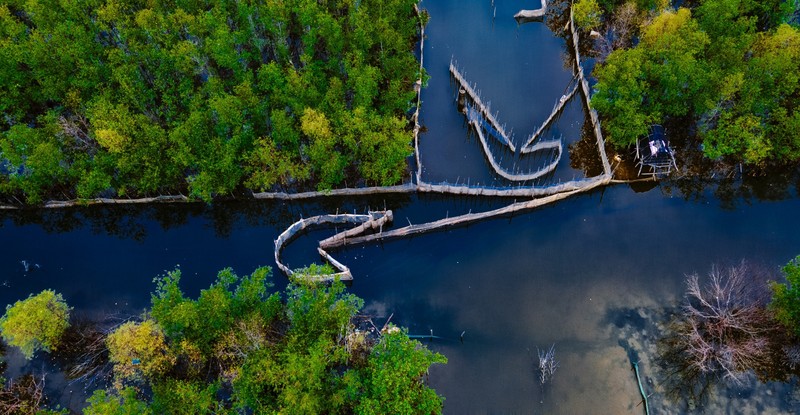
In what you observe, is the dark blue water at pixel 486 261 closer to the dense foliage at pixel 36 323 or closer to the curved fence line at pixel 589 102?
the curved fence line at pixel 589 102

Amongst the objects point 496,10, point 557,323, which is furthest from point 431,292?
point 496,10

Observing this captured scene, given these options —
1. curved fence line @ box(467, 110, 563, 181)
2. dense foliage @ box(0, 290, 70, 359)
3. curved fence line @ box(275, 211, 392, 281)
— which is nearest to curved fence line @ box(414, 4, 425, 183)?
curved fence line @ box(275, 211, 392, 281)

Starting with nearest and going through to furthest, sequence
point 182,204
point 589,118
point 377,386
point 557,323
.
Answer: point 377,386 → point 557,323 → point 182,204 → point 589,118

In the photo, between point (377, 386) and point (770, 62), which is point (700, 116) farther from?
point (377, 386)

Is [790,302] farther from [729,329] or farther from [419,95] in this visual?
[419,95]

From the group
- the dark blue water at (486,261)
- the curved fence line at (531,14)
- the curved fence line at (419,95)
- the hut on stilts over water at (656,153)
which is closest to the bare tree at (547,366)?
the dark blue water at (486,261)

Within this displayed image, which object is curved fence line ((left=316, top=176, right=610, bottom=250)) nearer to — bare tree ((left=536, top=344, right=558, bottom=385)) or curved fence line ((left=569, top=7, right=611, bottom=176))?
curved fence line ((left=569, top=7, right=611, bottom=176))
